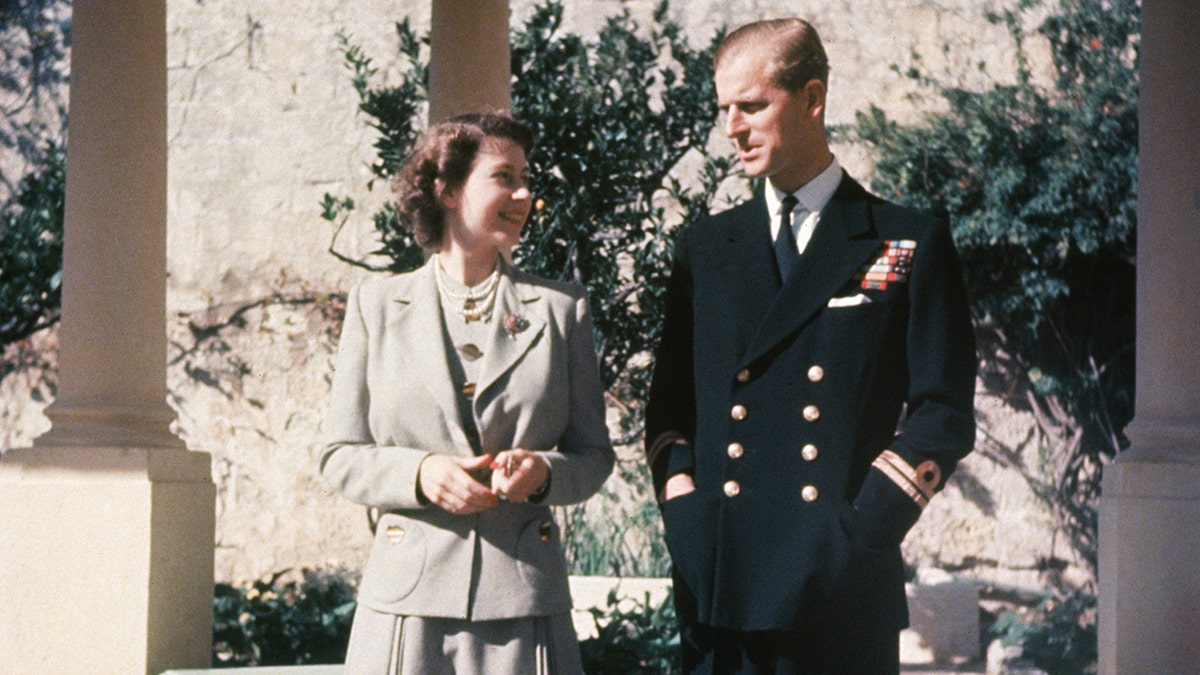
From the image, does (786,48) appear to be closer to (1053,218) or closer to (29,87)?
(1053,218)

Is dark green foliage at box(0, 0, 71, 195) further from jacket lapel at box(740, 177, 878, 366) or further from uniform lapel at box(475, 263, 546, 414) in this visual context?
jacket lapel at box(740, 177, 878, 366)

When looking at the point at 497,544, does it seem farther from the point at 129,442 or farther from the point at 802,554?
the point at 129,442

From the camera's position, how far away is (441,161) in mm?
2775

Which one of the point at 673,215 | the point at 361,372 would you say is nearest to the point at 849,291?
the point at 361,372

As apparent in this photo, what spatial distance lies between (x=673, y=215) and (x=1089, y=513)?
351 centimetres

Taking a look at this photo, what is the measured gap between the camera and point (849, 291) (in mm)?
2529

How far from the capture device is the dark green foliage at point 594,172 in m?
7.17

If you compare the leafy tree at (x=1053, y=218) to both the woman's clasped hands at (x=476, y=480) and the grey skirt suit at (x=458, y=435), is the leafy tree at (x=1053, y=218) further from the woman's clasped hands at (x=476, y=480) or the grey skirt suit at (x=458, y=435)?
the woman's clasped hands at (x=476, y=480)

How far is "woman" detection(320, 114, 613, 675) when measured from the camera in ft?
8.50

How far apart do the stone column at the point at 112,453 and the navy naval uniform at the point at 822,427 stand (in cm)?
351

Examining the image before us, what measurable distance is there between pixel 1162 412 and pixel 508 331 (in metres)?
4.13

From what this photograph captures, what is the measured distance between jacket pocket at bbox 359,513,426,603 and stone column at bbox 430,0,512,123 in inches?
117

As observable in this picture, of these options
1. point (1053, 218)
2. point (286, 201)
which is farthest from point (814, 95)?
point (286, 201)

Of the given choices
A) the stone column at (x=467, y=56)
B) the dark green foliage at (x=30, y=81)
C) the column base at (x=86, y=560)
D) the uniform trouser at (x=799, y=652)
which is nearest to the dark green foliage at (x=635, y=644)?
the column base at (x=86, y=560)
